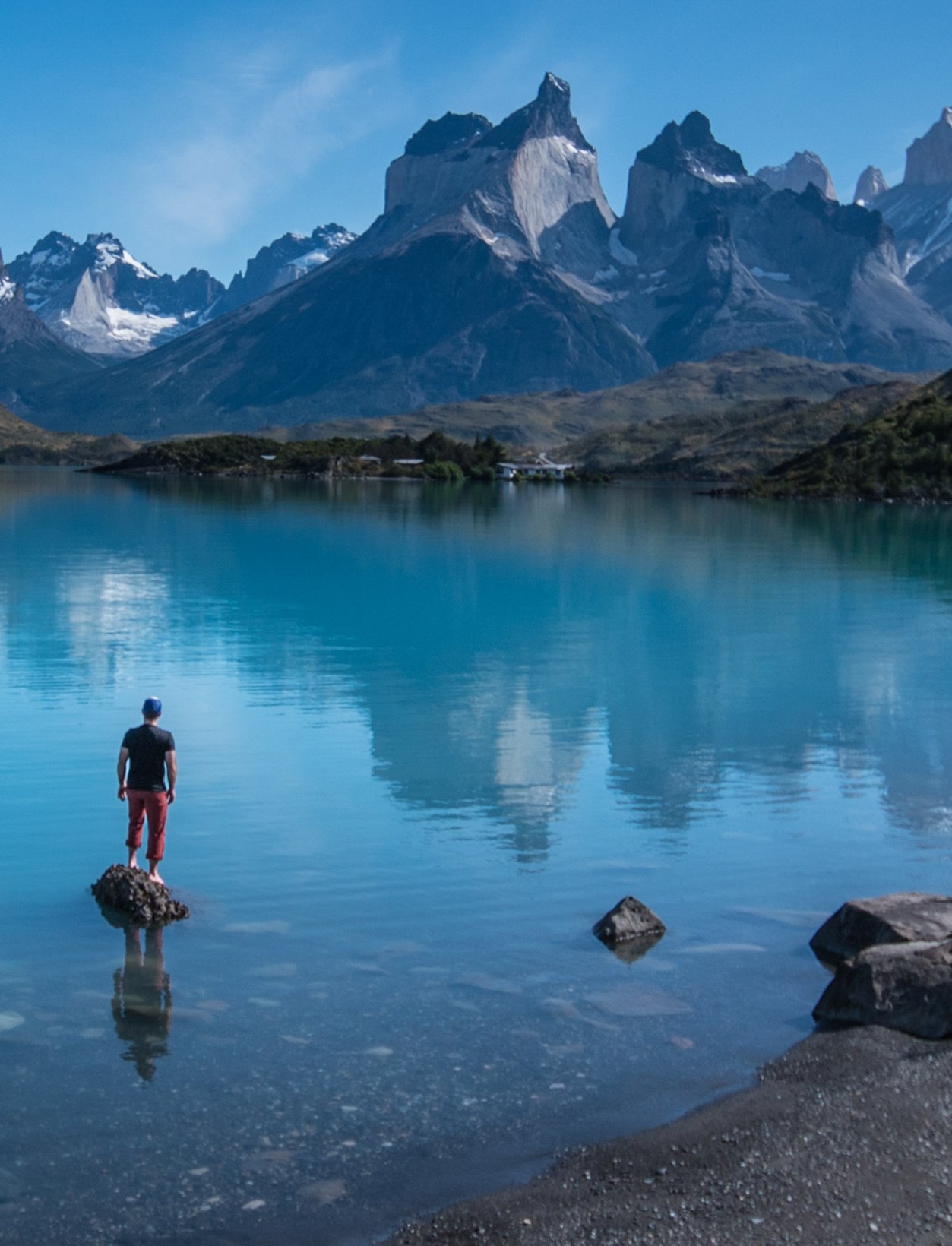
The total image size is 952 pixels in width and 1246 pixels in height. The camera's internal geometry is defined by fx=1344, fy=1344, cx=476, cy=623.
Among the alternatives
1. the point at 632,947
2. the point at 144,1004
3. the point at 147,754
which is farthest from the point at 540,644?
the point at 144,1004

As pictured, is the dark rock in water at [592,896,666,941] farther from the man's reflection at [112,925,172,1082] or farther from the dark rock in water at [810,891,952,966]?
the man's reflection at [112,925,172,1082]

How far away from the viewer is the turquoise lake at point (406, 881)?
39.1 feet

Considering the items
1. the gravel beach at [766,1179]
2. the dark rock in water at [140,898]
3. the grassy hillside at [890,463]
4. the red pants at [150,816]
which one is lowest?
the gravel beach at [766,1179]

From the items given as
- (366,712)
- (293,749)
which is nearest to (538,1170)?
(293,749)

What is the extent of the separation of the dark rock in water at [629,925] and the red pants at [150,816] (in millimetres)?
5982

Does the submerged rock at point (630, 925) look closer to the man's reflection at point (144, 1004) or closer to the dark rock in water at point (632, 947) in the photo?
the dark rock in water at point (632, 947)

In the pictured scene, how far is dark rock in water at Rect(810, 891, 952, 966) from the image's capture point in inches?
614

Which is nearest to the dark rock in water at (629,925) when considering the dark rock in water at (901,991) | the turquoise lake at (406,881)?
the turquoise lake at (406,881)

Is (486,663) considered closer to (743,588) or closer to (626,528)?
(743,588)

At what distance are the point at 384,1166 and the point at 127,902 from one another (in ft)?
23.5

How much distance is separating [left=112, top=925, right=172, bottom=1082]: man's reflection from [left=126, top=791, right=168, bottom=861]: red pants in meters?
1.60

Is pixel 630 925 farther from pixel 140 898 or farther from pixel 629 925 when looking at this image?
pixel 140 898

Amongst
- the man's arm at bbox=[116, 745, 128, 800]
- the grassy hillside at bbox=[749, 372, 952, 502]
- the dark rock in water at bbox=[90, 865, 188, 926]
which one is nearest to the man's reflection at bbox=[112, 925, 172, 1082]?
the dark rock in water at bbox=[90, 865, 188, 926]

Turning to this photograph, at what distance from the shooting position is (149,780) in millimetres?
18109
